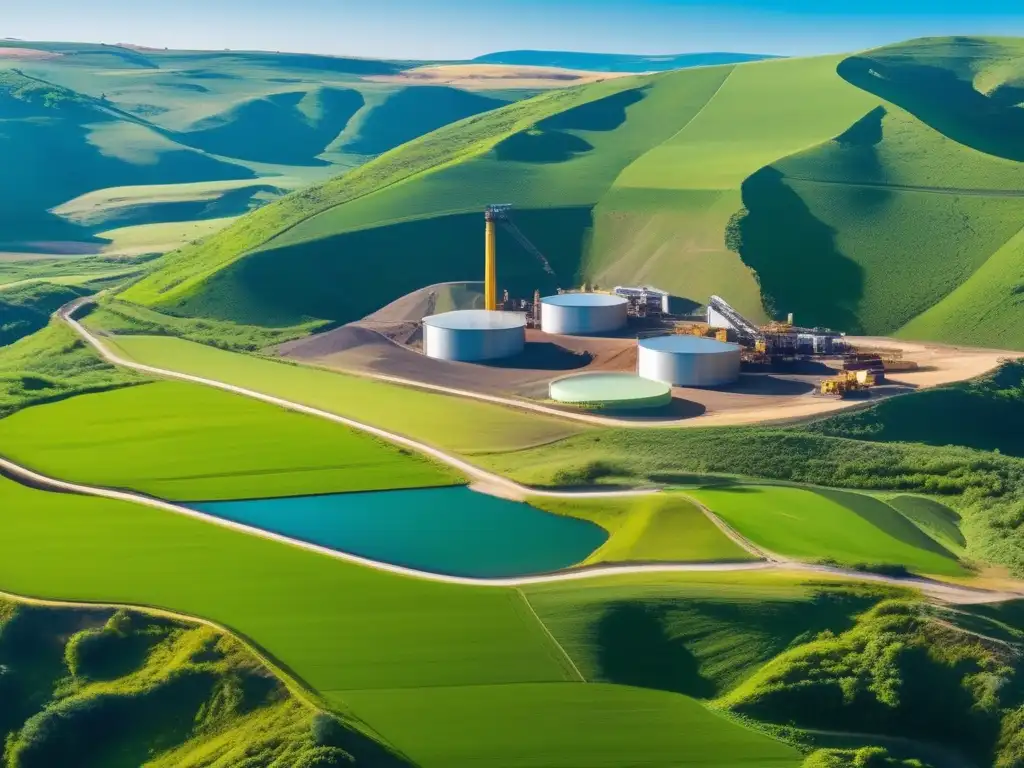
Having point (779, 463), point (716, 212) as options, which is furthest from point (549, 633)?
point (716, 212)

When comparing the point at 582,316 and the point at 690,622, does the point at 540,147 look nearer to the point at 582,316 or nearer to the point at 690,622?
the point at 582,316

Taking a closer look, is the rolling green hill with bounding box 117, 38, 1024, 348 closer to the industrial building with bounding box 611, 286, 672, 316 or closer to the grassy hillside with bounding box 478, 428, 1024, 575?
the industrial building with bounding box 611, 286, 672, 316

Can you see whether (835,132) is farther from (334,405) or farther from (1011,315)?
(334,405)

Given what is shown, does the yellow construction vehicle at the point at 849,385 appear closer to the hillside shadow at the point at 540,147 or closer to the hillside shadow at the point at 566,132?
the hillside shadow at the point at 540,147

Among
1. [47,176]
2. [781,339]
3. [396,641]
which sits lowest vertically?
[396,641]

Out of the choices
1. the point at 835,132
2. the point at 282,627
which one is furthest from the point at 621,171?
the point at 282,627

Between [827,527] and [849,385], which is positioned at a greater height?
[849,385]

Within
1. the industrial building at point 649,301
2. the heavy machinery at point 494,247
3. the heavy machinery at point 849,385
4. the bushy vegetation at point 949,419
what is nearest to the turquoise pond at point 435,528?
the bushy vegetation at point 949,419
